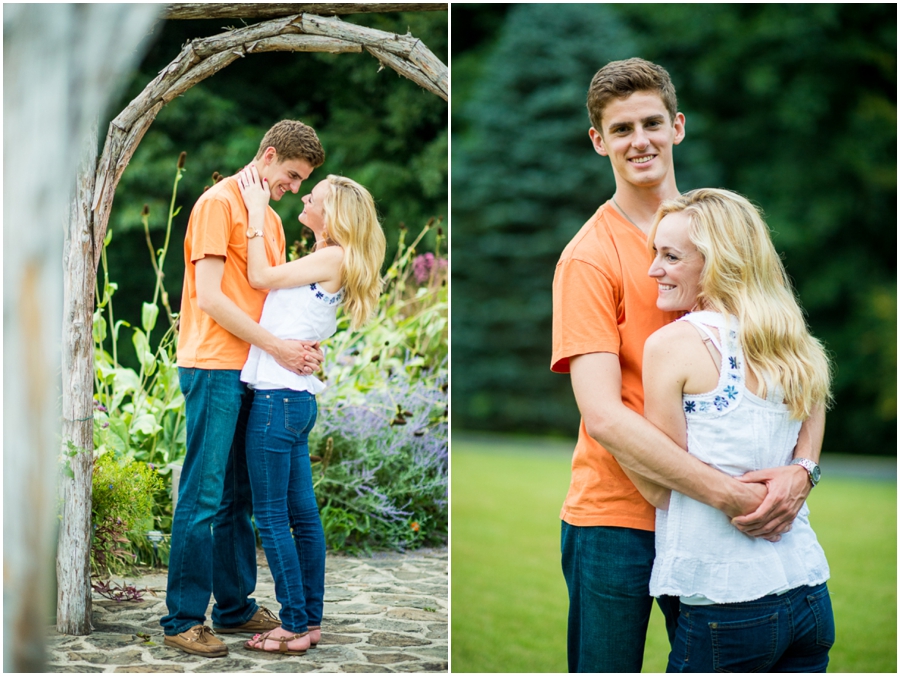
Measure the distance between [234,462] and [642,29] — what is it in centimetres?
1342

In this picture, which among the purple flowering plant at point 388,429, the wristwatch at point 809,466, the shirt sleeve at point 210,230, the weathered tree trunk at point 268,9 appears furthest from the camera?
the purple flowering plant at point 388,429

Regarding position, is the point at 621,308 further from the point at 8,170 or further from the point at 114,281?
the point at 114,281

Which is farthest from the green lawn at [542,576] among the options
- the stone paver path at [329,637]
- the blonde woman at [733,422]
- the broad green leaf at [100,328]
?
the broad green leaf at [100,328]

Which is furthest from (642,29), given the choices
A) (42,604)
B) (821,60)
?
(42,604)

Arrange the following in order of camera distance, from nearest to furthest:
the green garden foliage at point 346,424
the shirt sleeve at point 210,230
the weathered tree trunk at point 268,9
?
1. the shirt sleeve at point 210,230
2. the weathered tree trunk at point 268,9
3. the green garden foliage at point 346,424

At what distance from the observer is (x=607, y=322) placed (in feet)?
Result: 6.61

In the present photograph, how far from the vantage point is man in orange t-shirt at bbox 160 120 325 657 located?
8.88ft

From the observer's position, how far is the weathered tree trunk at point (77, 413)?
9.55 ft

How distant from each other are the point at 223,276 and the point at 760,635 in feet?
5.98

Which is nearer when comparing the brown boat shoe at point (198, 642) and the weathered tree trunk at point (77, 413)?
the brown boat shoe at point (198, 642)

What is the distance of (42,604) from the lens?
1.63m

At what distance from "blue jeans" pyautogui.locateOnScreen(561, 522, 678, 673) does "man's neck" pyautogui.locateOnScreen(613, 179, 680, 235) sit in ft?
2.42

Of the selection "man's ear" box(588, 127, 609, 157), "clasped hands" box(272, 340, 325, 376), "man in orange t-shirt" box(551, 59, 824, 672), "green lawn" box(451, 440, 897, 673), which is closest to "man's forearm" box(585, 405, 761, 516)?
"man in orange t-shirt" box(551, 59, 824, 672)

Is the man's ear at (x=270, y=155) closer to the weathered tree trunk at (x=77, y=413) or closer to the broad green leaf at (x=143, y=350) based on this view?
the weathered tree trunk at (x=77, y=413)
